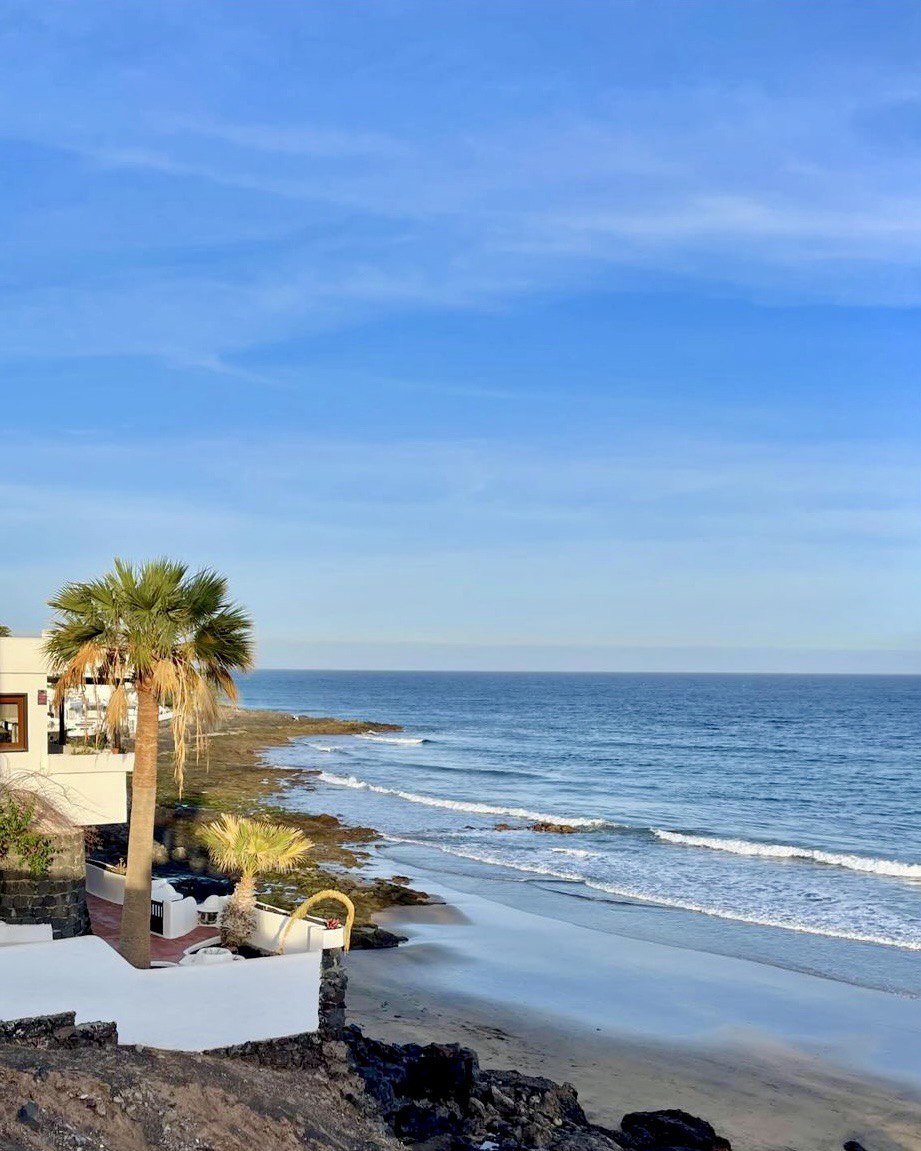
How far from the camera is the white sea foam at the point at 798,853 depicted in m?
39.4

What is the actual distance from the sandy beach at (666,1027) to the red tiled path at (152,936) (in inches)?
152

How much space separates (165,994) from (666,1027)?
1137cm

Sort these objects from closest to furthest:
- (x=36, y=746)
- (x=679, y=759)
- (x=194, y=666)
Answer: (x=194, y=666)
(x=36, y=746)
(x=679, y=759)

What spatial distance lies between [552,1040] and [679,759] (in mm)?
62850

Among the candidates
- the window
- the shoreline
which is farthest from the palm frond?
the shoreline

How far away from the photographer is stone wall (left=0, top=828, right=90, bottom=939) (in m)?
16.6

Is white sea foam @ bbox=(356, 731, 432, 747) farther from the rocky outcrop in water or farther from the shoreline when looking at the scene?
the rocky outcrop in water

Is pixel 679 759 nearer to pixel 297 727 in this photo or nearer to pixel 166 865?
pixel 297 727

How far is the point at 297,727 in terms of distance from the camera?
112875 millimetres

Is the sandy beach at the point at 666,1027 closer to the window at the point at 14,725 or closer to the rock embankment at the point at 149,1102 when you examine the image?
the rock embankment at the point at 149,1102

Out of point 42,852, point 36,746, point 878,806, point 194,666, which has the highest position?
point 194,666

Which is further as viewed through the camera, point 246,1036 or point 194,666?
point 194,666

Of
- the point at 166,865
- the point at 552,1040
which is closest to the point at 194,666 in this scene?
the point at 552,1040

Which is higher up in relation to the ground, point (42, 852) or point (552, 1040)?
point (42, 852)
